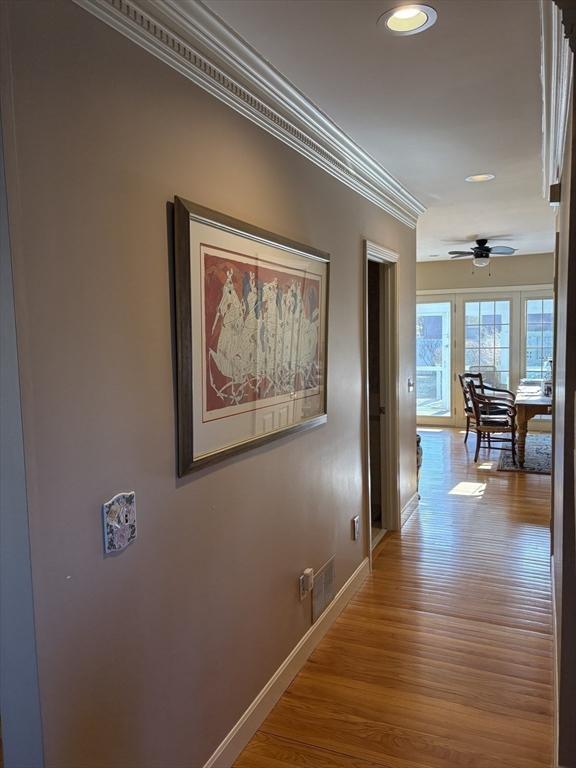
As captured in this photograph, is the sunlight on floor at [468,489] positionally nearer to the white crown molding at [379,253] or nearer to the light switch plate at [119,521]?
the white crown molding at [379,253]

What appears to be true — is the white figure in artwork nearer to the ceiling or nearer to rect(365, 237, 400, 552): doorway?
the ceiling

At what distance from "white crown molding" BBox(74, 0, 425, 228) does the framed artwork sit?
0.44 meters

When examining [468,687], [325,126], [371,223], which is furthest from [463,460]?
[325,126]

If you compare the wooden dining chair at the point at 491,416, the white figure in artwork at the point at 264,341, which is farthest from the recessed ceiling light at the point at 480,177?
the wooden dining chair at the point at 491,416

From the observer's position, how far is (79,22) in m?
1.40

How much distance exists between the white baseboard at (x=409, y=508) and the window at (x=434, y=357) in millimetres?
4212

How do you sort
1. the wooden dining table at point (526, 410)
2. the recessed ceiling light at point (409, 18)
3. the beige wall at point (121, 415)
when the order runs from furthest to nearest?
1. the wooden dining table at point (526, 410)
2. the recessed ceiling light at point (409, 18)
3. the beige wall at point (121, 415)

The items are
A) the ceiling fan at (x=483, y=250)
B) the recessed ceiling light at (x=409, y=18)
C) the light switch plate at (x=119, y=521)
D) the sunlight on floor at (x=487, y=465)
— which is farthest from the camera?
the ceiling fan at (x=483, y=250)

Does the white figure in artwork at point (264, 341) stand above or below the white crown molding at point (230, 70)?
below

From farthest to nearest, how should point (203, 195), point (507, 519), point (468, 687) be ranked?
point (507, 519), point (468, 687), point (203, 195)

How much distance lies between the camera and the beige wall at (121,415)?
130 centimetres

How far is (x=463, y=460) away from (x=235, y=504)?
5.36 metres

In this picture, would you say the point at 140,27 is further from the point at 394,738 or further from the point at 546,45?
the point at 394,738

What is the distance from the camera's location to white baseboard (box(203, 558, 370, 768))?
83.0 inches
